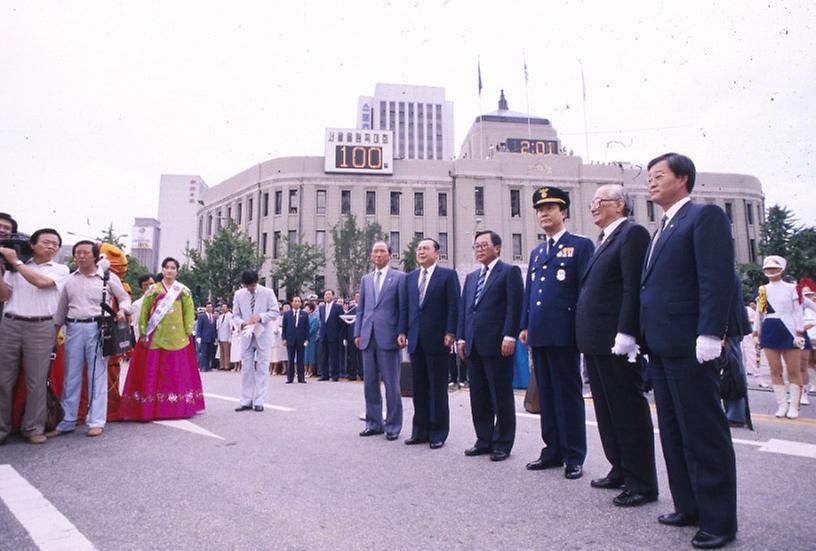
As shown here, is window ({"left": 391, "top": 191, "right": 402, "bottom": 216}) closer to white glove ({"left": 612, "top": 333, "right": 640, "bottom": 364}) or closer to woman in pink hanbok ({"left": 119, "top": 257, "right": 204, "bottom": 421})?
woman in pink hanbok ({"left": 119, "top": 257, "right": 204, "bottom": 421})

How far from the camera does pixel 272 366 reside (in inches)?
656

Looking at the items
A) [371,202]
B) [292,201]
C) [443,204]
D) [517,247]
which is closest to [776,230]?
[517,247]

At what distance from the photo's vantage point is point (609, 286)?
3637mm

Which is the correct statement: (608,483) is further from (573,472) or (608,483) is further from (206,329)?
(206,329)

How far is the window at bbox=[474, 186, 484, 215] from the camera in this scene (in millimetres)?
45562

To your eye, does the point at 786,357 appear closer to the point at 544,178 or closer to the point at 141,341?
the point at 141,341

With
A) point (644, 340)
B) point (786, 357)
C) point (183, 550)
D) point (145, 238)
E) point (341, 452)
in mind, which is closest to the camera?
point (183, 550)

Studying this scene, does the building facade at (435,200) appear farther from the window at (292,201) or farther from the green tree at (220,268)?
the green tree at (220,268)

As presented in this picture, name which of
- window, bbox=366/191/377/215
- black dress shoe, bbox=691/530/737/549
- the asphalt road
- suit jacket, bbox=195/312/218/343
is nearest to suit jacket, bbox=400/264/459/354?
the asphalt road

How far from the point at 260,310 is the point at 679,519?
645cm

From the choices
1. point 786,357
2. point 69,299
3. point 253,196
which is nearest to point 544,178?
point 253,196

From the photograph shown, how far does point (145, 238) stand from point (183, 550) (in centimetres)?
9662

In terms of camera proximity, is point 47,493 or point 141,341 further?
point 141,341

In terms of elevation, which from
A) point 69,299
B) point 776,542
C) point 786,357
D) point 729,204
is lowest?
point 776,542
